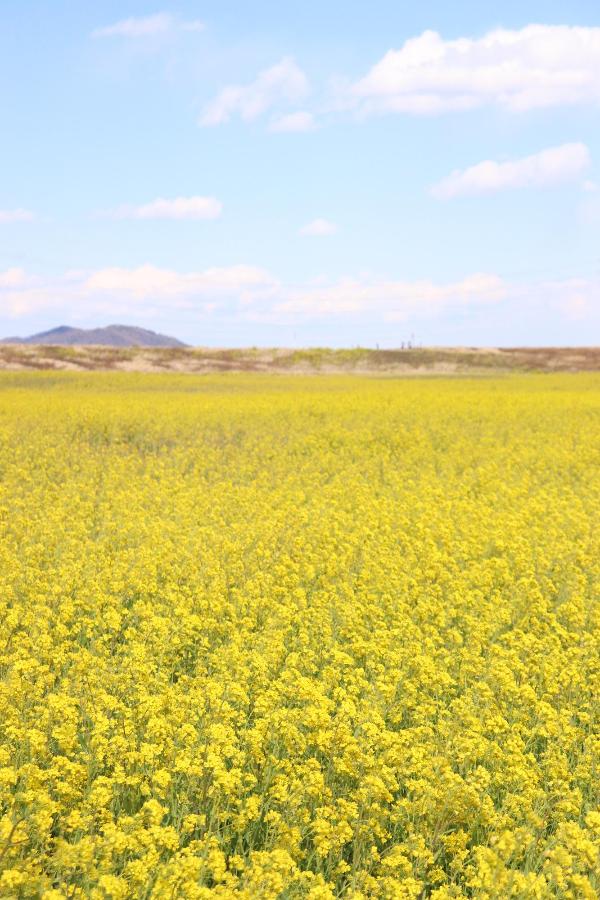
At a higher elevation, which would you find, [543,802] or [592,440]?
[592,440]

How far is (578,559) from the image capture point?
437 inches

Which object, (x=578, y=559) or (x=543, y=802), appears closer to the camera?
(x=543, y=802)

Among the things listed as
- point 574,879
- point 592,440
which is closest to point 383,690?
point 574,879

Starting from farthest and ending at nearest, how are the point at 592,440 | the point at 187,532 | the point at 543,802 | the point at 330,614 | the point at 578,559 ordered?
1. the point at 592,440
2. the point at 187,532
3. the point at 578,559
4. the point at 330,614
5. the point at 543,802

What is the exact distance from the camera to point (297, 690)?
632 cm

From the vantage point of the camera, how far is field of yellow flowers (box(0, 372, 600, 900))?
4.64 metres

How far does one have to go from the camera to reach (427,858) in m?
4.87

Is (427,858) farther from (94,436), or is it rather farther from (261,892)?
(94,436)

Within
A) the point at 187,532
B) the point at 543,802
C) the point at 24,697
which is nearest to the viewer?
the point at 543,802

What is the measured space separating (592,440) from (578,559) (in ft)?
42.0

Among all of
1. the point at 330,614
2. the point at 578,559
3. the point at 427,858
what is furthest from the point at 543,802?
the point at 578,559

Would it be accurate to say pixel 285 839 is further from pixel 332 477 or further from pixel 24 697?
pixel 332 477

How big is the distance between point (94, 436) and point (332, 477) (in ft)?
30.2

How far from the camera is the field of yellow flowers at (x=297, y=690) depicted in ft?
15.2
